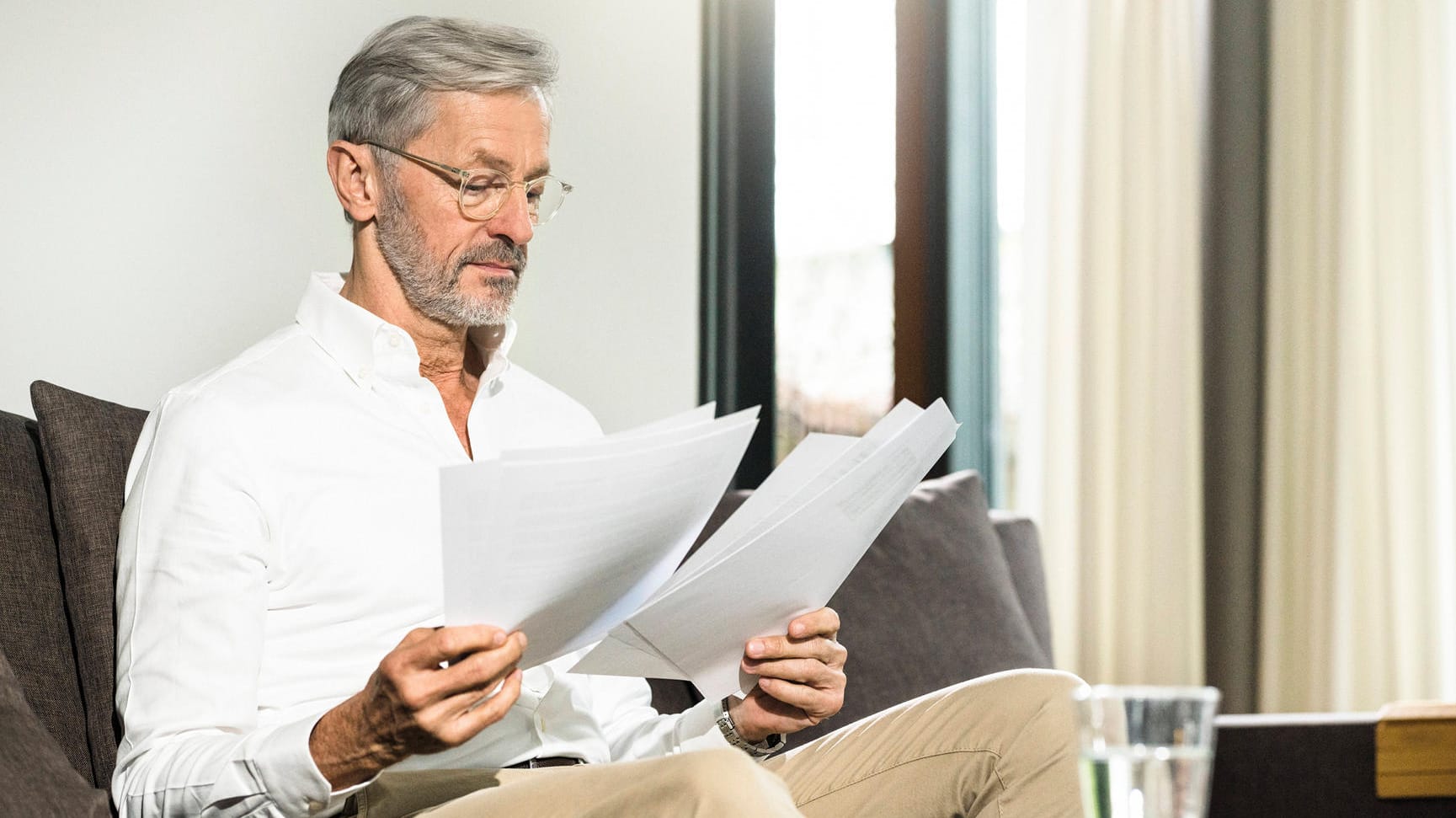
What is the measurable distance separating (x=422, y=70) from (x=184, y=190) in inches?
20.4

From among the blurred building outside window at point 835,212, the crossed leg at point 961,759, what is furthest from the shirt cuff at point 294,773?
the blurred building outside window at point 835,212

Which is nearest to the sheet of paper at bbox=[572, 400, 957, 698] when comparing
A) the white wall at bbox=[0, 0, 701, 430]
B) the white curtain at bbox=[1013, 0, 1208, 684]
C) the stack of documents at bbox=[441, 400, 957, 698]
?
the stack of documents at bbox=[441, 400, 957, 698]

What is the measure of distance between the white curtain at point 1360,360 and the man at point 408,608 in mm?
1561

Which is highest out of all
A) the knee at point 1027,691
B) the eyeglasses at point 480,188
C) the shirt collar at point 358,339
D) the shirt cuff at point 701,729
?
the eyeglasses at point 480,188

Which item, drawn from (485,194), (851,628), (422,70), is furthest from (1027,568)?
(422,70)

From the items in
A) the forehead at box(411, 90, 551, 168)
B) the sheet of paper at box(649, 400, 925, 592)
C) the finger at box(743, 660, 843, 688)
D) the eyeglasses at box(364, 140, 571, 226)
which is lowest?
the finger at box(743, 660, 843, 688)

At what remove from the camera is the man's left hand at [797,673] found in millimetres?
1316

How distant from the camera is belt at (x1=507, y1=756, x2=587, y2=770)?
4.84 ft

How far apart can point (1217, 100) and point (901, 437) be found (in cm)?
207

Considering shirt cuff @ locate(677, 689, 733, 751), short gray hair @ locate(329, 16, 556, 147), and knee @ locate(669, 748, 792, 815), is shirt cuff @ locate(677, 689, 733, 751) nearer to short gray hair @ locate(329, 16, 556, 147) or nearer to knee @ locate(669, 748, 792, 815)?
knee @ locate(669, 748, 792, 815)

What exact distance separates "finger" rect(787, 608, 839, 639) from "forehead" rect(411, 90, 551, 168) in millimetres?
638

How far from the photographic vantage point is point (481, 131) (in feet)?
5.25

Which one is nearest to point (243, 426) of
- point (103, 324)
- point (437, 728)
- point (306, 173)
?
point (437, 728)

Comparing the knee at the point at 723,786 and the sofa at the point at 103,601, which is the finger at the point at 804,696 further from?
the sofa at the point at 103,601
